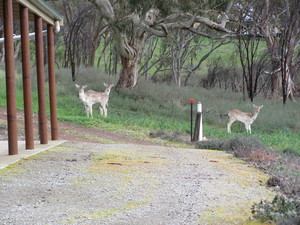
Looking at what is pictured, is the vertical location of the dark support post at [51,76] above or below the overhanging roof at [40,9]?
below

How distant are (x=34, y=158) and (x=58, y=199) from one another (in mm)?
2913

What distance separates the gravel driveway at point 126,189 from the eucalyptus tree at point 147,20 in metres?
15.6

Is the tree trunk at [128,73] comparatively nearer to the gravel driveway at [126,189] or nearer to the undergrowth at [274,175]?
the undergrowth at [274,175]

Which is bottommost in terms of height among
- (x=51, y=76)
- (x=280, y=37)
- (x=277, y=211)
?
(x=277, y=211)

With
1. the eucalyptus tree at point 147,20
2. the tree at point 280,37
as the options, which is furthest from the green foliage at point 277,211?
the tree at point 280,37

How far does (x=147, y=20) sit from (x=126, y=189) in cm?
2169

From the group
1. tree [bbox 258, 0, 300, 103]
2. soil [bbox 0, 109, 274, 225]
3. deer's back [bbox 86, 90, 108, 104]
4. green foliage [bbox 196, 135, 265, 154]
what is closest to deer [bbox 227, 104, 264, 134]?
deer's back [bbox 86, 90, 108, 104]

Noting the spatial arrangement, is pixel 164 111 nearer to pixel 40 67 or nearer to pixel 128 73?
pixel 128 73

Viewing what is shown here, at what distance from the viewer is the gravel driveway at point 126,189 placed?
5.82m

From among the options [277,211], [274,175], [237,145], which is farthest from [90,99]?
[277,211]

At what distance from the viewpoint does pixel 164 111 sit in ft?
82.7

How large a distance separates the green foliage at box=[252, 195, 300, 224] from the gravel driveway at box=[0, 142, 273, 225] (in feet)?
0.56

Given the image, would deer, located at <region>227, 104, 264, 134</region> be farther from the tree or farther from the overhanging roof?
the overhanging roof

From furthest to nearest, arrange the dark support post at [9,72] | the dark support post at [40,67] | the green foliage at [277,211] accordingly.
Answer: the dark support post at [40,67] < the dark support post at [9,72] < the green foliage at [277,211]
